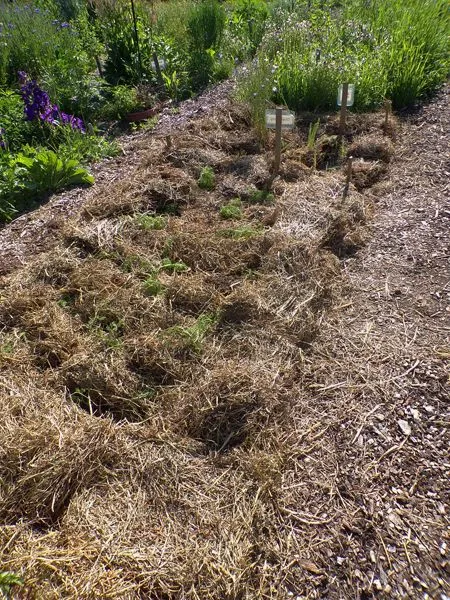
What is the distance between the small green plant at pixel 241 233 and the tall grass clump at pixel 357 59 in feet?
5.05

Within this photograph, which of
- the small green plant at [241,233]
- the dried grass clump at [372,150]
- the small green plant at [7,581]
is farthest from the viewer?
the dried grass clump at [372,150]

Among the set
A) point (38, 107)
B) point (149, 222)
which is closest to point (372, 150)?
point (149, 222)

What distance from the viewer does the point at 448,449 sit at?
1.89m

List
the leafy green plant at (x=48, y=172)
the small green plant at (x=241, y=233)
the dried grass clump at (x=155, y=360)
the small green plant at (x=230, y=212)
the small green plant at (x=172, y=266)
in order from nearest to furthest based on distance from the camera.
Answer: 1. the dried grass clump at (x=155, y=360)
2. the small green plant at (x=172, y=266)
3. the small green plant at (x=241, y=233)
4. the small green plant at (x=230, y=212)
5. the leafy green plant at (x=48, y=172)

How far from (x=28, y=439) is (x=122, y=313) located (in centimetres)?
83

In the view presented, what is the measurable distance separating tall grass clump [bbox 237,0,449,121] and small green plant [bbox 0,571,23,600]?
148 inches

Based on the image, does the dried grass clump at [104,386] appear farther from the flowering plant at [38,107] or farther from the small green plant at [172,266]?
the flowering plant at [38,107]

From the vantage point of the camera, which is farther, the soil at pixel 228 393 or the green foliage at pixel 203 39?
the green foliage at pixel 203 39

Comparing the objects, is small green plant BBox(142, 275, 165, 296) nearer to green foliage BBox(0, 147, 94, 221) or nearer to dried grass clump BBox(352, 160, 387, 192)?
green foliage BBox(0, 147, 94, 221)

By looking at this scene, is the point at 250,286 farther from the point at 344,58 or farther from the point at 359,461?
the point at 344,58

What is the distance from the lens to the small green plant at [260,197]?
3361 mm

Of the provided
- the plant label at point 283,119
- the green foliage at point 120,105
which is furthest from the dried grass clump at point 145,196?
the green foliage at point 120,105

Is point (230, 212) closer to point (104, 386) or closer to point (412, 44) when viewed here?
point (104, 386)

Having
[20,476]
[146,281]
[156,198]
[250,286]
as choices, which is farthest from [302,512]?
Result: [156,198]
